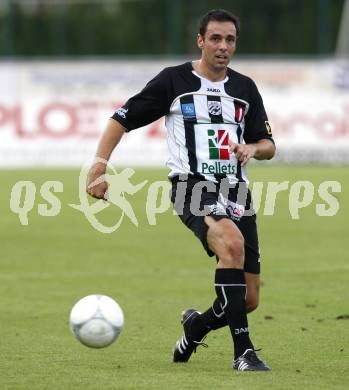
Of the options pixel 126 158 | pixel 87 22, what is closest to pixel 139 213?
pixel 126 158

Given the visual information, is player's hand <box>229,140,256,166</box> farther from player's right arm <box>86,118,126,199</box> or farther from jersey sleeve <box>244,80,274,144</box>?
player's right arm <box>86,118,126,199</box>

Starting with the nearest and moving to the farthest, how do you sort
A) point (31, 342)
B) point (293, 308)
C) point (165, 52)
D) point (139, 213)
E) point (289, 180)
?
1. point (31, 342)
2. point (293, 308)
3. point (139, 213)
4. point (289, 180)
5. point (165, 52)

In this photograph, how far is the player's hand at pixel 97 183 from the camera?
787cm

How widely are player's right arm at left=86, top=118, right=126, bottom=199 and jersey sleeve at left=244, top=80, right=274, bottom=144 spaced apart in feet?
2.98

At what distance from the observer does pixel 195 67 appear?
27.2ft

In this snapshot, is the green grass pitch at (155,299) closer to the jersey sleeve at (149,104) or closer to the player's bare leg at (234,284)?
the player's bare leg at (234,284)

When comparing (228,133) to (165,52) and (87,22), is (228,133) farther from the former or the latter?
(87,22)

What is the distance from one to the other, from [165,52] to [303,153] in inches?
360

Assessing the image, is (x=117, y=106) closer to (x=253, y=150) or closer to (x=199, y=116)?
(x=199, y=116)

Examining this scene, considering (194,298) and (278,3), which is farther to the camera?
(278,3)

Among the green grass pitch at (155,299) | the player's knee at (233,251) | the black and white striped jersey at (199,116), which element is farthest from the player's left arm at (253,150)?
the green grass pitch at (155,299)

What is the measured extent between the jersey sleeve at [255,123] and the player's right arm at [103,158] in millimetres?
909

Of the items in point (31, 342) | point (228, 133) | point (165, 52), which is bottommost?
point (31, 342)

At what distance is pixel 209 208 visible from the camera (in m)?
7.79
